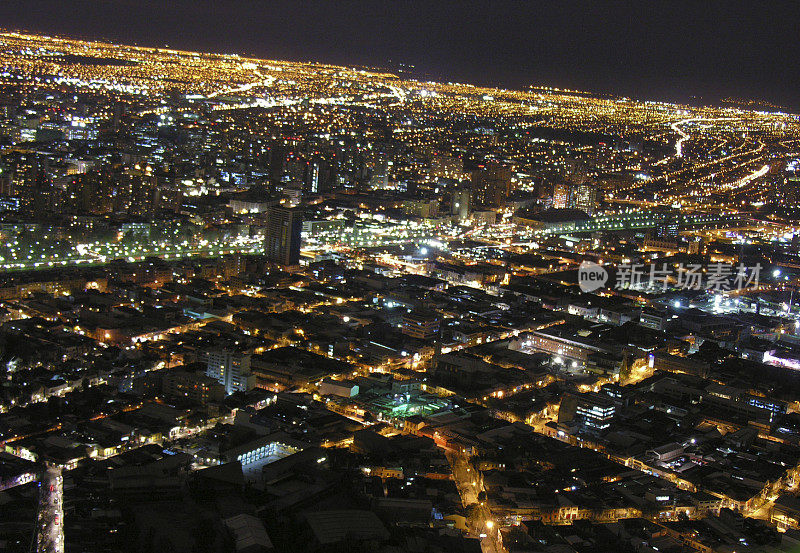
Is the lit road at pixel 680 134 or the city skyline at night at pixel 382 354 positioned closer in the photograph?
the city skyline at night at pixel 382 354

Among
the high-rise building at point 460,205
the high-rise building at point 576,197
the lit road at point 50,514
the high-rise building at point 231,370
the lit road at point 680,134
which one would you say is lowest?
the lit road at point 50,514

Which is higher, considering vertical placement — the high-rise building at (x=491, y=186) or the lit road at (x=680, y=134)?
the lit road at (x=680, y=134)

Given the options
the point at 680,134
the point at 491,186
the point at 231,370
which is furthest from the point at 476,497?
the point at 680,134

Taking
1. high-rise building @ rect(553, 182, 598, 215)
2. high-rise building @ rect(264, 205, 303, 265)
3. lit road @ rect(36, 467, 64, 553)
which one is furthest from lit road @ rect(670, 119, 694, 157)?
lit road @ rect(36, 467, 64, 553)

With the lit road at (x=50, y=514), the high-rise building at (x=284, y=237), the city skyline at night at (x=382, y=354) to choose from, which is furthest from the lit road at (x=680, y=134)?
the lit road at (x=50, y=514)

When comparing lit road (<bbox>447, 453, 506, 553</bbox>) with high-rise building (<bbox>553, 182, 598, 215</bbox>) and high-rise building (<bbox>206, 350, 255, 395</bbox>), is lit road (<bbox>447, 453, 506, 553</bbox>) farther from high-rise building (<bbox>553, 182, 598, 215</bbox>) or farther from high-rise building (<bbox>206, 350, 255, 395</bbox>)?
high-rise building (<bbox>553, 182, 598, 215</bbox>)

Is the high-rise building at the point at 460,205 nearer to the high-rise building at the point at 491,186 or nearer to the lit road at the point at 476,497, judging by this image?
the high-rise building at the point at 491,186

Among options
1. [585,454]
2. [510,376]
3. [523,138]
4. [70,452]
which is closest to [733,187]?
[523,138]
